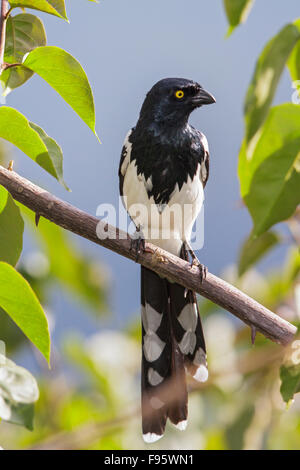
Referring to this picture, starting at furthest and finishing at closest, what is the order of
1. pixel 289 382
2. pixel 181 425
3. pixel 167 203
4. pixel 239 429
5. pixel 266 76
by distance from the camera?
1. pixel 167 203
2. pixel 181 425
3. pixel 239 429
4. pixel 289 382
5. pixel 266 76

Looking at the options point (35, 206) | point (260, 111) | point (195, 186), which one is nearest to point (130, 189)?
point (195, 186)

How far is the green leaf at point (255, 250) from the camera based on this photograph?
9.29ft

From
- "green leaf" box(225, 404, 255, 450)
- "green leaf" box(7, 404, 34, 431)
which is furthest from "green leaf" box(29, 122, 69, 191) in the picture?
"green leaf" box(225, 404, 255, 450)

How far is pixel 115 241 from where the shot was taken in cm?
236

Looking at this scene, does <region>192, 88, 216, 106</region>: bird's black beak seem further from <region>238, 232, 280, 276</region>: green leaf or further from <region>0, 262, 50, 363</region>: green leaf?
<region>0, 262, 50, 363</region>: green leaf

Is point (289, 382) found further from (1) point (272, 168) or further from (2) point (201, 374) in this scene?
(2) point (201, 374)

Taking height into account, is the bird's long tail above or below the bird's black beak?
below

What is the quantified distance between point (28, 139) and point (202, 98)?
2.18 m

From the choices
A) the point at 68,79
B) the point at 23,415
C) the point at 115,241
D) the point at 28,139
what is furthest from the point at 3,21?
the point at 23,415

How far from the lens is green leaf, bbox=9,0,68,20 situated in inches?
83.5

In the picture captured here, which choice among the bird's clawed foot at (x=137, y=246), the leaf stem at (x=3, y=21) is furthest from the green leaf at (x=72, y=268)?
the leaf stem at (x=3, y=21)

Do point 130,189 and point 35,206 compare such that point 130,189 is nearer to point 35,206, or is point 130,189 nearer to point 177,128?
point 177,128

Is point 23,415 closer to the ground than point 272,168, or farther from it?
closer to the ground

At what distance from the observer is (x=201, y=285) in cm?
235
